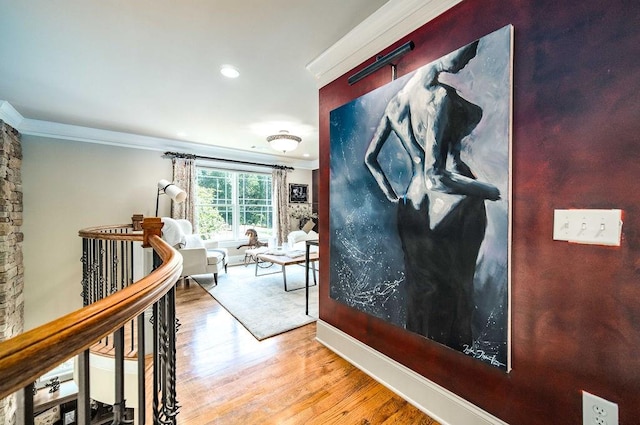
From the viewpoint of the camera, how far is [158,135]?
14.8ft

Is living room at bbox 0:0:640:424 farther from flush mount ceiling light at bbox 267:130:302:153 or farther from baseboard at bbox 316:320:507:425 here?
flush mount ceiling light at bbox 267:130:302:153

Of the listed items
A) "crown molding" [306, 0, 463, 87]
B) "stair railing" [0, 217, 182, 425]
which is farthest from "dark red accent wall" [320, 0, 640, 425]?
"stair railing" [0, 217, 182, 425]

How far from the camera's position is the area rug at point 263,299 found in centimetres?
275

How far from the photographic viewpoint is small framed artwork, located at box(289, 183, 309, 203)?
6648 mm

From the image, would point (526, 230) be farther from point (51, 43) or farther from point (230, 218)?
point (230, 218)

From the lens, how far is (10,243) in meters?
3.31

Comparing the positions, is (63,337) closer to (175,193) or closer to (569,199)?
(569,199)

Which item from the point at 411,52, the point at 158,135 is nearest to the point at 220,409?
the point at 411,52

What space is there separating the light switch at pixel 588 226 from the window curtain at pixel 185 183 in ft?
17.1

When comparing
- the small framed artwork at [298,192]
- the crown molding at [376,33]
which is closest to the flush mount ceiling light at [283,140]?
the crown molding at [376,33]

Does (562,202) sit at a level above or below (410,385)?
above
